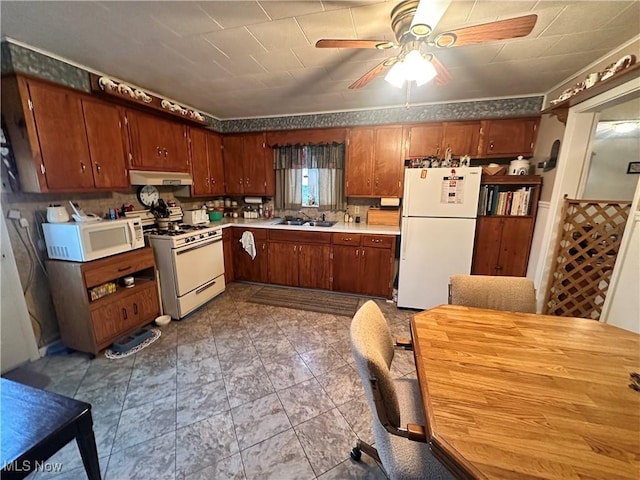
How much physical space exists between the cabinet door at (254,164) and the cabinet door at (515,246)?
324 centimetres

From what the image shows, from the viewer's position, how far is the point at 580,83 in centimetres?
220

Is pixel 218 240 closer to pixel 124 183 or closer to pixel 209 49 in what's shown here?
pixel 124 183

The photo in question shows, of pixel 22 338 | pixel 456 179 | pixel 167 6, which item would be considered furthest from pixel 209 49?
pixel 22 338

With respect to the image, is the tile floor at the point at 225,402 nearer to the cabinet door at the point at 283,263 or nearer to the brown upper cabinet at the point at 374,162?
the cabinet door at the point at 283,263

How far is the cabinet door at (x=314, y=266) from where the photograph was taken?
3443 mm

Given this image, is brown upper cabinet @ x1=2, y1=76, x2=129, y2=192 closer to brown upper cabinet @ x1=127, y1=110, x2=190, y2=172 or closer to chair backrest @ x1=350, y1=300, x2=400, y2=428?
brown upper cabinet @ x1=127, y1=110, x2=190, y2=172

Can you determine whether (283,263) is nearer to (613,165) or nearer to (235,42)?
(235,42)

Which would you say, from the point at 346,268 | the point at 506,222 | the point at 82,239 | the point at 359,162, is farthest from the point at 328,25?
the point at 506,222

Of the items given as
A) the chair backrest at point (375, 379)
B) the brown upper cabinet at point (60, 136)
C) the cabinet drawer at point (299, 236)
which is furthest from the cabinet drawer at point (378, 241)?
the brown upper cabinet at point (60, 136)

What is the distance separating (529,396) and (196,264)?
300 cm

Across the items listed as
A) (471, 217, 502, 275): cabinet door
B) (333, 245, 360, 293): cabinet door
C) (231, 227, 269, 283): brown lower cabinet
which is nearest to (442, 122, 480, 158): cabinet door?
(471, 217, 502, 275): cabinet door

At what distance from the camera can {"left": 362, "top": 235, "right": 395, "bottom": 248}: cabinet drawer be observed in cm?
315

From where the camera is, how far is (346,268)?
11.1ft

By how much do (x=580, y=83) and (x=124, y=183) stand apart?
4.27 m
